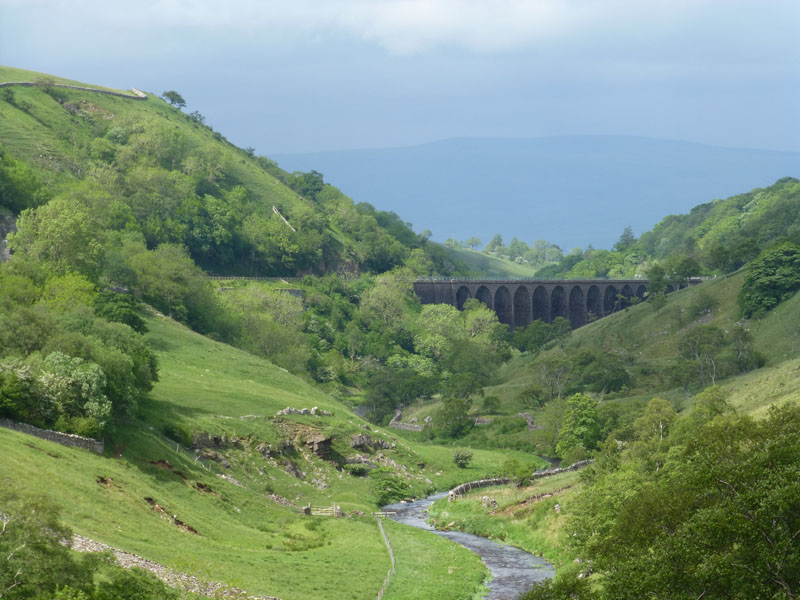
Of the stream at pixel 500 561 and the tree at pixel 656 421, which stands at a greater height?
the tree at pixel 656 421

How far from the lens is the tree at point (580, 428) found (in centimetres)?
10325

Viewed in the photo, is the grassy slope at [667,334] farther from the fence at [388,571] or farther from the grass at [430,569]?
the fence at [388,571]

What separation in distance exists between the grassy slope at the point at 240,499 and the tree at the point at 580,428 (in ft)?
37.0

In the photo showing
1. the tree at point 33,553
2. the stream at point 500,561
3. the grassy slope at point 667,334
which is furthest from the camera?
the grassy slope at point 667,334

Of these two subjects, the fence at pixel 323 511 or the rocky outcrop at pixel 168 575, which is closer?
the rocky outcrop at pixel 168 575

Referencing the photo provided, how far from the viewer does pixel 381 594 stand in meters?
51.9

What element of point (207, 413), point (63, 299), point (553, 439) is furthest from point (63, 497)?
point (553, 439)

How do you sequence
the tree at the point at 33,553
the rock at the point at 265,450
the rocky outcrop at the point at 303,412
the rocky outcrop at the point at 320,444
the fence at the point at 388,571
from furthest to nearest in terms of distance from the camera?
the rocky outcrop at the point at 303,412 < the rocky outcrop at the point at 320,444 < the rock at the point at 265,450 < the fence at the point at 388,571 < the tree at the point at 33,553

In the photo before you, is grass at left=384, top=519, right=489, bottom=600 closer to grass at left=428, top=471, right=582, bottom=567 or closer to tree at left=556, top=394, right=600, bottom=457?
grass at left=428, top=471, right=582, bottom=567

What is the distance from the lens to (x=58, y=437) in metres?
57.8

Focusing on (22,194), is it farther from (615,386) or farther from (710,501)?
(710,501)

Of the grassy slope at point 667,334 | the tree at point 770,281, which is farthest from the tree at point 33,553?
the tree at point 770,281

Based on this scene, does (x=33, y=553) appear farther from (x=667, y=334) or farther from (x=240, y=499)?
(x=667, y=334)

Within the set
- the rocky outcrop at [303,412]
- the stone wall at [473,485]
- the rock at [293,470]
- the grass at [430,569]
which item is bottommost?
the stone wall at [473,485]
